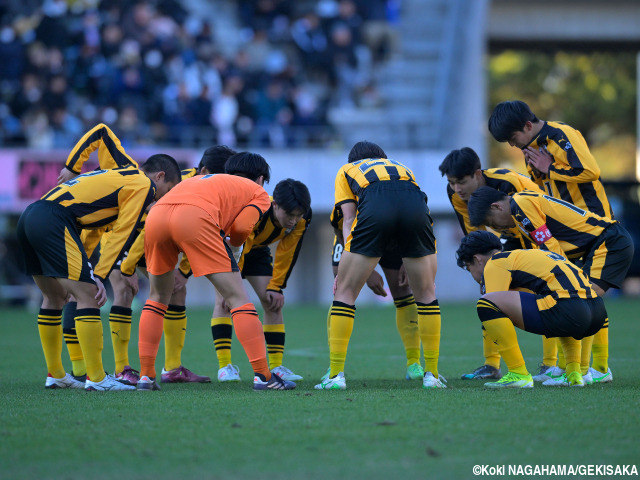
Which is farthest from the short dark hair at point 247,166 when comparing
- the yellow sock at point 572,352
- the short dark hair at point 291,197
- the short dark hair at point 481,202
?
the yellow sock at point 572,352

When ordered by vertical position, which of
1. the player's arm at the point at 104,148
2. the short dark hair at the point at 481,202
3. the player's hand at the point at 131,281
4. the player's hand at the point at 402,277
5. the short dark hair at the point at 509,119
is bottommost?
the player's hand at the point at 131,281

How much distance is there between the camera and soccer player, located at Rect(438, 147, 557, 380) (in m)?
6.66

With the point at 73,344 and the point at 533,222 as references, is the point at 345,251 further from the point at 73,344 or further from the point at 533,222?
the point at 73,344

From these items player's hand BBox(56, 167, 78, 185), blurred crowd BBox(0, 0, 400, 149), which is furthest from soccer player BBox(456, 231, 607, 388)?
Result: blurred crowd BBox(0, 0, 400, 149)

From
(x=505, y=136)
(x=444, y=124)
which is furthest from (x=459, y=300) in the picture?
(x=505, y=136)

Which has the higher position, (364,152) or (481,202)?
(364,152)

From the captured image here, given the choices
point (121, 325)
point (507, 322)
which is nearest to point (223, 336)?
point (121, 325)

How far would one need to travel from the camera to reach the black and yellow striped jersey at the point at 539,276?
5766 millimetres

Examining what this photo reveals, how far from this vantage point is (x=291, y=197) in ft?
20.6

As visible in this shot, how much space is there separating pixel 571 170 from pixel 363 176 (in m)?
1.78

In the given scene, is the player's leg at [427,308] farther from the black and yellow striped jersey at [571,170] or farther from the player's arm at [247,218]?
the black and yellow striped jersey at [571,170]

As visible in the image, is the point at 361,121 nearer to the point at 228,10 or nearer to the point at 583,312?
the point at 228,10

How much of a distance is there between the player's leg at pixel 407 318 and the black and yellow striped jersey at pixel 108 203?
2.02 m

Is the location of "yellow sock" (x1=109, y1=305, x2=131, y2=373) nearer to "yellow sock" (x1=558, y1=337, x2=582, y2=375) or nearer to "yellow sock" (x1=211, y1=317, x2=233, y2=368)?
"yellow sock" (x1=211, y1=317, x2=233, y2=368)
